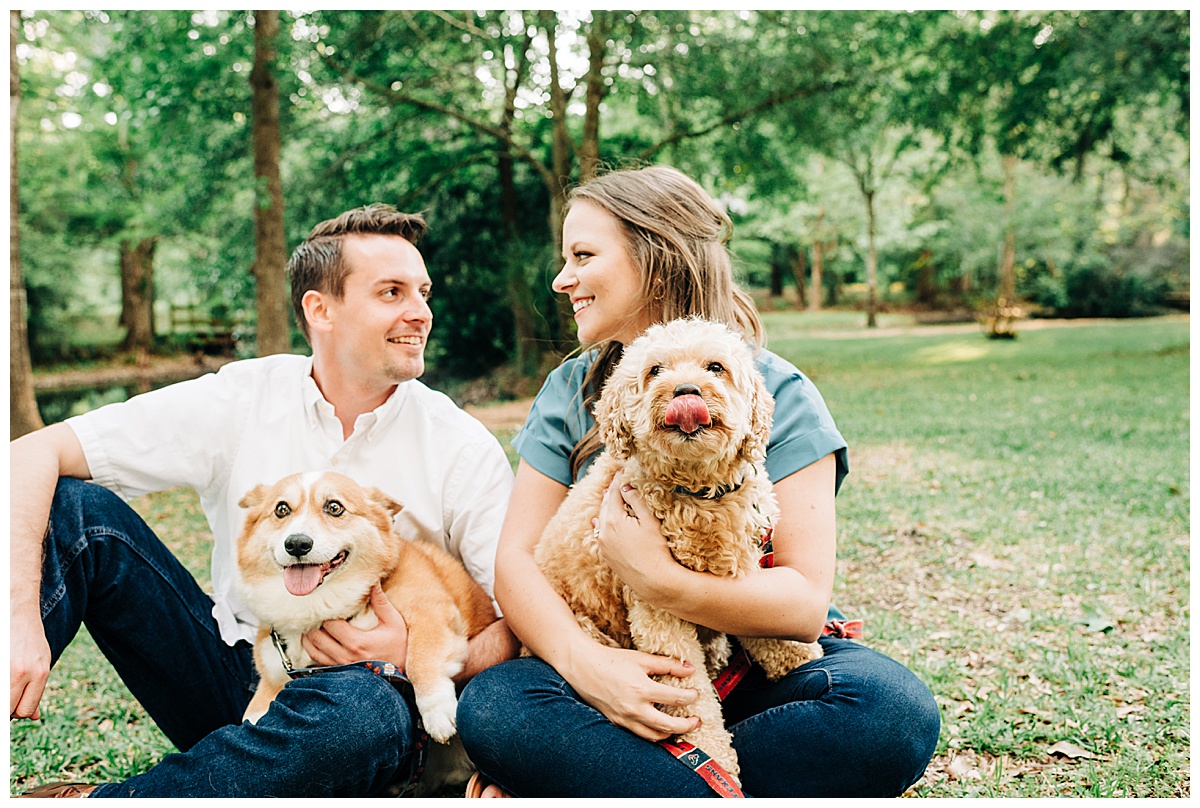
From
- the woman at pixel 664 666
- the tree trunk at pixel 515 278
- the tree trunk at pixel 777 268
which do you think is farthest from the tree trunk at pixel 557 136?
the tree trunk at pixel 777 268

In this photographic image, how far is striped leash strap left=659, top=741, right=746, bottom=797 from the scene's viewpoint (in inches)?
84.7

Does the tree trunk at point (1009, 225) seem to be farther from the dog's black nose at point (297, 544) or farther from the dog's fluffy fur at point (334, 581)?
the dog's black nose at point (297, 544)

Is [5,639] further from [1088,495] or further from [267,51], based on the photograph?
[267,51]

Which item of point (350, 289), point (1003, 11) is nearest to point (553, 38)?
point (1003, 11)

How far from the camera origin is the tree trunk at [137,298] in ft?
73.9

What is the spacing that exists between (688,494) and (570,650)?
52cm

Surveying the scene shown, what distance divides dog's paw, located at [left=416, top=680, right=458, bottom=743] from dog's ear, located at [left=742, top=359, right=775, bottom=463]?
1.08 m

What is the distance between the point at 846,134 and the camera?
12344 mm

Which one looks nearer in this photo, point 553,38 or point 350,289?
point 350,289

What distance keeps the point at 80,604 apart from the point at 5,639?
29 centimetres

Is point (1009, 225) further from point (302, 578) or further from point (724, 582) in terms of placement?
point (302, 578)

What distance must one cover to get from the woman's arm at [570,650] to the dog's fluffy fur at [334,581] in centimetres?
23

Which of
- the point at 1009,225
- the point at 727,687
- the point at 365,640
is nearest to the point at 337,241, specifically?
the point at 365,640

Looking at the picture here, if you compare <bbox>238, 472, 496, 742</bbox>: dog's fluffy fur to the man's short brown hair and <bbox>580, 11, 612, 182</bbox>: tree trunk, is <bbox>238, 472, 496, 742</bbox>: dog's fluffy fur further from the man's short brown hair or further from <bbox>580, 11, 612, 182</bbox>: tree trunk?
<bbox>580, 11, 612, 182</bbox>: tree trunk
